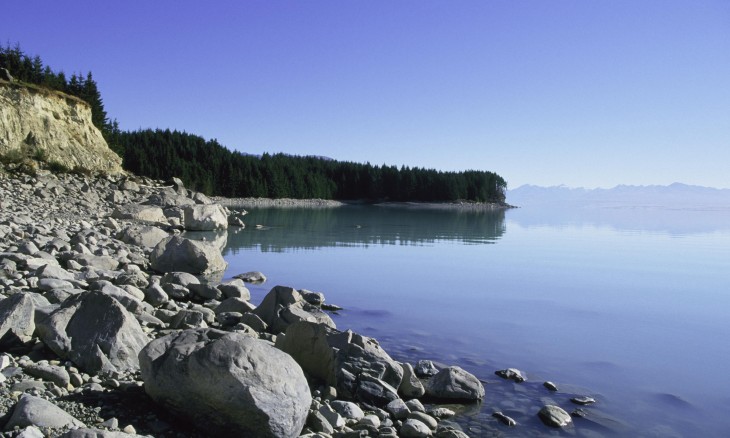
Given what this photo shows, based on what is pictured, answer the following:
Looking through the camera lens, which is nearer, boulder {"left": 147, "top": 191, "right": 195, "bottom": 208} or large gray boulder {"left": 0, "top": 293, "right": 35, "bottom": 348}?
large gray boulder {"left": 0, "top": 293, "right": 35, "bottom": 348}

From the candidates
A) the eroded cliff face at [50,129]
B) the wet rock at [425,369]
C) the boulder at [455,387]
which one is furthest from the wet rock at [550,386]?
the eroded cliff face at [50,129]

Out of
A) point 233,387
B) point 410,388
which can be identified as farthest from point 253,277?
point 233,387

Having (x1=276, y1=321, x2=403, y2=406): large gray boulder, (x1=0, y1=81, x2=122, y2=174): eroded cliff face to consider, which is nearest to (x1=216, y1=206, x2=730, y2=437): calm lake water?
(x1=276, y1=321, x2=403, y2=406): large gray boulder

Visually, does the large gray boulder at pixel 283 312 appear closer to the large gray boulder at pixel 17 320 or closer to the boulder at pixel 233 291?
the boulder at pixel 233 291

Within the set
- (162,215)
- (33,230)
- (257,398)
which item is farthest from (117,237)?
(257,398)

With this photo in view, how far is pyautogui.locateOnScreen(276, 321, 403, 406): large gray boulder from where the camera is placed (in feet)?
22.2

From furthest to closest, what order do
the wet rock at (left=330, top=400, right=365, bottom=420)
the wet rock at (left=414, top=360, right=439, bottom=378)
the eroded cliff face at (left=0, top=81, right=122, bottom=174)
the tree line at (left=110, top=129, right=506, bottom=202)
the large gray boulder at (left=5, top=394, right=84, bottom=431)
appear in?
1. the tree line at (left=110, top=129, right=506, bottom=202)
2. the eroded cliff face at (left=0, top=81, right=122, bottom=174)
3. the wet rock at (left=414, top=360, right=439, bottom=378)
4. the wet rock at (left=330, top=400, right=365, bottom=420)
5. the large gray boulder at (left=5, top=394, right=84, bottom=431)

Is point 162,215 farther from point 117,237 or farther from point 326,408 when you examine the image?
point 326,408

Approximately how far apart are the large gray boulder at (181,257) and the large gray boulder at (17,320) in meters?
8.19

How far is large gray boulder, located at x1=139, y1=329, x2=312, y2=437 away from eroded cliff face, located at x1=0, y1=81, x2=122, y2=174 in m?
39.1

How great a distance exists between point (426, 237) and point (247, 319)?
27.2 meters

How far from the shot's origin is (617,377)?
28.8 ft

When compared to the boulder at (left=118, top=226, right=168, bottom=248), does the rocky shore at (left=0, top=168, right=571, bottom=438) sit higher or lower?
lower

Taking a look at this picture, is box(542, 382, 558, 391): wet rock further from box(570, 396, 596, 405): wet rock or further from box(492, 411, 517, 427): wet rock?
box(492, 411, 517, 427): wet rock
